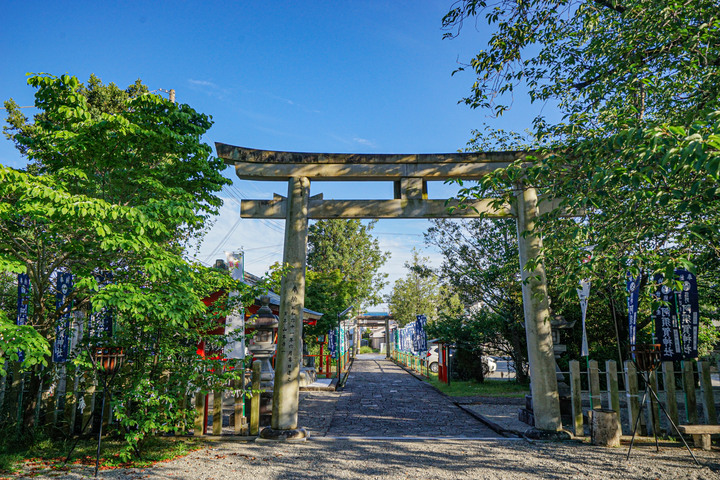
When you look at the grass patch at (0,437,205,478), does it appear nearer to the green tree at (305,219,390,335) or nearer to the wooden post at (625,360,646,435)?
the wooden post at (625,360,646,435)

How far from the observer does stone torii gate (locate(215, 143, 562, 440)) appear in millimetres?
6992

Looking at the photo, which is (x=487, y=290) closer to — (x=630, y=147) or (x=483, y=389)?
(x=483, y=389)

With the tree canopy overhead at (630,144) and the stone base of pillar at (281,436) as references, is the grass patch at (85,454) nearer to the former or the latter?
the stone base of pillar at (281,436)

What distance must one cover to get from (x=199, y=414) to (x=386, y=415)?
446 cm

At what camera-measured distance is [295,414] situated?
23.1 ft

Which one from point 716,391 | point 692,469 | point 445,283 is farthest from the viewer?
point 445,283

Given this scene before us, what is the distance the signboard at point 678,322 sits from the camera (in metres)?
7.31

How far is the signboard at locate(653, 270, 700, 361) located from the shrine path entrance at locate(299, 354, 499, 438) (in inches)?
131

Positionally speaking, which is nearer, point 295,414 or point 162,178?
point 162,178

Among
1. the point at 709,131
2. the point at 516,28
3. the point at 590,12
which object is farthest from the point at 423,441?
the point at 590,12

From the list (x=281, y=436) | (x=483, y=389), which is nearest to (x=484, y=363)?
(x=483, y=389)

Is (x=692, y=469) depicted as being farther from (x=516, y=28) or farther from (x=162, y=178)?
(x=162, y=178)

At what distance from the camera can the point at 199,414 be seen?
675cm

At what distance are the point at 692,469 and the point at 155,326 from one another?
23.0 feet
